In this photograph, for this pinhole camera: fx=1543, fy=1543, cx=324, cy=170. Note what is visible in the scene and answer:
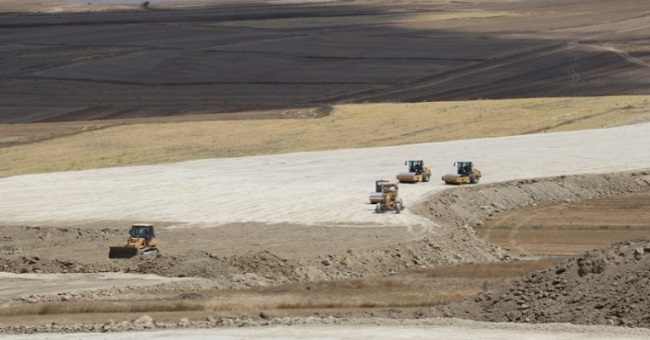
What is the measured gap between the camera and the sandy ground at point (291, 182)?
53.3 m

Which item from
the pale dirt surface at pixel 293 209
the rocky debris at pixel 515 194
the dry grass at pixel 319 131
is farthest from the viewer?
the dry grass at pixel 319 131

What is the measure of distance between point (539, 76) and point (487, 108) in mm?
23336

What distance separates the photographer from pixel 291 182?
61.9 metres

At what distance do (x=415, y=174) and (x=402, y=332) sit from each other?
30.0 metres

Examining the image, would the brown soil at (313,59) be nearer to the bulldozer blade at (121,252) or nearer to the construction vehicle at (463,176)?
the construction vehicle at (463,176)

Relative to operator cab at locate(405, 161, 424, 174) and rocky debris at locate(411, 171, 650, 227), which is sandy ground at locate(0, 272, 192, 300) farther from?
operator cab at locate(405, 161, 424, 174)

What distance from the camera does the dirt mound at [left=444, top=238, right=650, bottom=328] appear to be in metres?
30.7

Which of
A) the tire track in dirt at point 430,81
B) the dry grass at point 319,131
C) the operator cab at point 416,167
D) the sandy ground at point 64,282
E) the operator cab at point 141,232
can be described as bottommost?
the sandy ground at point 64,282

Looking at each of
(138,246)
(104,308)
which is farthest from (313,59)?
(104,308)

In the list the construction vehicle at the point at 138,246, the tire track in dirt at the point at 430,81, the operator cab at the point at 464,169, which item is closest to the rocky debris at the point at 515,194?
the operator cab at the point at 464,169

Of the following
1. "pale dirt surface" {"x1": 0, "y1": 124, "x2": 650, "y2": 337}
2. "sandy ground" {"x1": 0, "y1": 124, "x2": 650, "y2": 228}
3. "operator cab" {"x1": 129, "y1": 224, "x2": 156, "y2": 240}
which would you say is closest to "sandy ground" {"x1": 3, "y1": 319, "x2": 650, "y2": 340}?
"pale dirt surface" {"x1": 0, "y1": 124, "x2": 650, "y2": 337}

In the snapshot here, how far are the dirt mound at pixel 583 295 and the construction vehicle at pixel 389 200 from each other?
18527mm

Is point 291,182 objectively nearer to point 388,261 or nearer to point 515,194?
point 515,194

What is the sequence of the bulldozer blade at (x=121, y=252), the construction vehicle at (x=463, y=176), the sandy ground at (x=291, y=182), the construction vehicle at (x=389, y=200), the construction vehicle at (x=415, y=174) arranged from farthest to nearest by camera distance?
the construction vehicle at (x=415, y=174), the construction vehicle at (x=463, y=176), the sandy ground at (x=291, y=182), the construction vehicle at (x=389, y=200), the bulldozer blade at (x=121, y=252)
